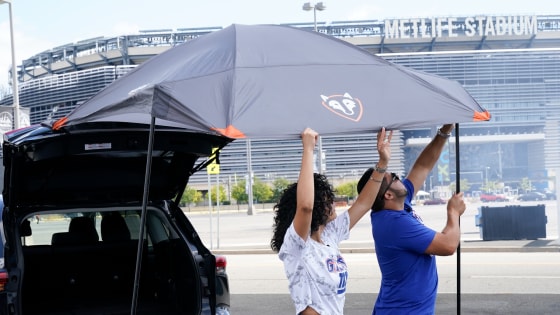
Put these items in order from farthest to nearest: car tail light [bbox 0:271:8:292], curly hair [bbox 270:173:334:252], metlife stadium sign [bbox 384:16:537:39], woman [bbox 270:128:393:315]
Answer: metlife stadium sign [bbox 384:16:537:39], car tail light [bbox 0:271:8:292], curly hair [bbox 270:173:334:252], woman [bbox 270:128:393:315]

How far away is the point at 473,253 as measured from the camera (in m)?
17.9

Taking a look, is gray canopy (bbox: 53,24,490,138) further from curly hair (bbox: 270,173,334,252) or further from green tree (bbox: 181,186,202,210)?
green tree (bbox: 181,186,202,210)

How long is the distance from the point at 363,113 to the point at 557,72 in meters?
134

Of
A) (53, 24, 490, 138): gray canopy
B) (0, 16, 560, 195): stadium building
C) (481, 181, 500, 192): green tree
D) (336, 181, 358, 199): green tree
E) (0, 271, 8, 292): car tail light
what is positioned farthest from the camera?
(481, 181, 500, 192): green tree

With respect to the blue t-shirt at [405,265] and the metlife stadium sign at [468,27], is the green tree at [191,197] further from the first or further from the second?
the blue t-shirt at [405,265]

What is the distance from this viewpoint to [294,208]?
3586 millimetres

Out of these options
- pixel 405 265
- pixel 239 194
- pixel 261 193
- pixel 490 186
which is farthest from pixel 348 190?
pixel 405 265

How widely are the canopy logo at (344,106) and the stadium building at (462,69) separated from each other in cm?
10896

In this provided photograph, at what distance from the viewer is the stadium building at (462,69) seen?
116500 mm

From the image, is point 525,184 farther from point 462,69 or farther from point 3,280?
point 3,280

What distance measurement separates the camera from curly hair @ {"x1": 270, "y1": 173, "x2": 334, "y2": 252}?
3.54 meters

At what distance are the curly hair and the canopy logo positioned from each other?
16.1 inches

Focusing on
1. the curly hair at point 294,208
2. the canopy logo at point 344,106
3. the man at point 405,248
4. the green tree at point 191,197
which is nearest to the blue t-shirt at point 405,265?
the man at point 405,248

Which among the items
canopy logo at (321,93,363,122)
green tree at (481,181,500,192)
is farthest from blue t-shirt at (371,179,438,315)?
green tree at (481,181,500,192)
